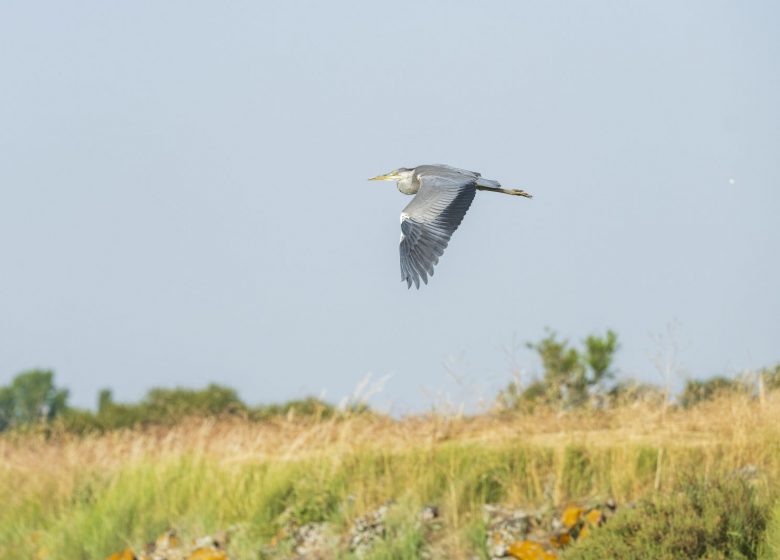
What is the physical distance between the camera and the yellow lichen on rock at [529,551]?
9836mm

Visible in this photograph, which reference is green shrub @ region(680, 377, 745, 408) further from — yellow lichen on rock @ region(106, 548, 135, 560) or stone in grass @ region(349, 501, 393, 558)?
yellow lichen on rock @ region(106, 548, 135, 560)

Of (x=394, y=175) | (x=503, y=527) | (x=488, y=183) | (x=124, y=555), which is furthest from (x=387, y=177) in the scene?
(x=124, y=555)

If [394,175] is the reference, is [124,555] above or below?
below

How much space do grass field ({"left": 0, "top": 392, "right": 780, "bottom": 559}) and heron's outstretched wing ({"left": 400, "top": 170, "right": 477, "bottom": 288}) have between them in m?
2.98

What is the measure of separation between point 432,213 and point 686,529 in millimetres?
2797

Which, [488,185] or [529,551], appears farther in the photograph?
[529,551]

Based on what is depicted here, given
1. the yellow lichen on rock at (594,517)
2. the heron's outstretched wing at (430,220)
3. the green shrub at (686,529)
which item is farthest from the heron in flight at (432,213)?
the yellow lichen on rock at (594,517)

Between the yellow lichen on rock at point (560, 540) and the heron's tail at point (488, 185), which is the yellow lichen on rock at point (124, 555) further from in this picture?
the heron's tail at point (488, 185)

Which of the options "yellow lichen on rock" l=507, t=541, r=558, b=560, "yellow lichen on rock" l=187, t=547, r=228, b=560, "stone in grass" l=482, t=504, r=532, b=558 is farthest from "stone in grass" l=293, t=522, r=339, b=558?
"yellow lichen on rock" l=507, t=541, r=558, b=560

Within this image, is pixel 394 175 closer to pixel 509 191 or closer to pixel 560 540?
pixel 509 191

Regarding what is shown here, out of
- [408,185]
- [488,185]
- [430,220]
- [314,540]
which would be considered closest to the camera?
[430,220]

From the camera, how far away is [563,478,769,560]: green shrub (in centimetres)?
885

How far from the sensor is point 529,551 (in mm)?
9859

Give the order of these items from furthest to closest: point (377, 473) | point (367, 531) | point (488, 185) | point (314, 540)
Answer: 1. point (377, 473)
2. point (314, 540)
3. point (367, 531)
4. point (488, 185)
